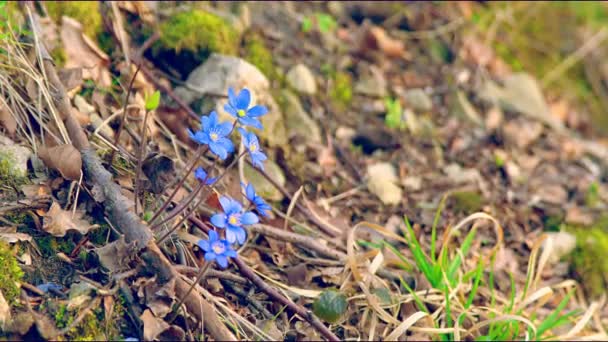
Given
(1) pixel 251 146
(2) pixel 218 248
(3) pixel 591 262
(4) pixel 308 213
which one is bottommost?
(3) pixel 591 262

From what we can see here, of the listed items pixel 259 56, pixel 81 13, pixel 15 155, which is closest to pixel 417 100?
pixel 259 56

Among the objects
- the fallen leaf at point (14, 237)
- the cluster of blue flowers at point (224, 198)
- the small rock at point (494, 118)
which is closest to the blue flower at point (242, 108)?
the cluster of blue flowers at point (224, 198)

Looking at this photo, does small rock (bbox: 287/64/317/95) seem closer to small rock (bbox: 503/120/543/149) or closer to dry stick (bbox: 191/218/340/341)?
small rock (bbox: 503/120/543/149)

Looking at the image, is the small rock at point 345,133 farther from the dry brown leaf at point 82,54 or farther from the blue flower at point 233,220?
the blue flower at point 233,220

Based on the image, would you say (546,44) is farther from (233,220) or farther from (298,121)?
(233,220)

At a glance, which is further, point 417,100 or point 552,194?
point 417,100

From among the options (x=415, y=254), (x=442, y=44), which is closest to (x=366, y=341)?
(x=415, y=254)
